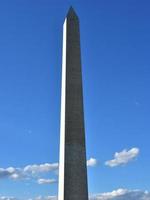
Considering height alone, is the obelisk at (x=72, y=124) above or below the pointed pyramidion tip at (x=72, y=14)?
below

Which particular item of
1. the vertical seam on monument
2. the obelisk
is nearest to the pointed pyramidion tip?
the obelisk

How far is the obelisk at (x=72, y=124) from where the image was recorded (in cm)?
2661

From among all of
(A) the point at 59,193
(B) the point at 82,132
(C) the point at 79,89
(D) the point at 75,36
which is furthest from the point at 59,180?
(D) the point at 75,36

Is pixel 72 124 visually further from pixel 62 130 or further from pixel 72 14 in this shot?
pixel 72 14

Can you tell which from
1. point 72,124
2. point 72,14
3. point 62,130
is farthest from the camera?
point 72,14

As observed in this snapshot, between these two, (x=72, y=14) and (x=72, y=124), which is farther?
(x=72, y=14)

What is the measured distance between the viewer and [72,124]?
27906 millimetres

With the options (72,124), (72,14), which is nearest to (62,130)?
(72,124)

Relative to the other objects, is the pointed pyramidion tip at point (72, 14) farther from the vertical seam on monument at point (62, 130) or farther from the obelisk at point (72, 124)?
the vertical seam on monument at point (62, 130)

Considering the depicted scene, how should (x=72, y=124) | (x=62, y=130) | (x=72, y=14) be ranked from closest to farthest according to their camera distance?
1. (x=72, y=124)
2. (x=62, y=130)
3. (x=72, y=14)

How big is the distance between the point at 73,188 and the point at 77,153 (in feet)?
6.73

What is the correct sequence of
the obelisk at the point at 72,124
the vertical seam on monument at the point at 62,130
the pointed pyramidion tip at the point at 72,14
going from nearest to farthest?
the obelisk at the point at 72,124 → the vertical seam on monument at the point at 62,130 → the pointed pyramidion tip at the point at 72,14

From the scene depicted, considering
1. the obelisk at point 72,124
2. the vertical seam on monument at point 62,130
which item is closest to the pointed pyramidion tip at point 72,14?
the obelisk at point 72,124

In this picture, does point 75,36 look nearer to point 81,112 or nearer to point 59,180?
point 81,112
